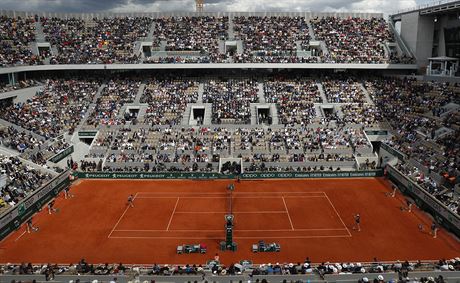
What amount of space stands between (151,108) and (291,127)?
60.2 feet

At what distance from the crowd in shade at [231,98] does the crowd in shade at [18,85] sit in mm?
23304

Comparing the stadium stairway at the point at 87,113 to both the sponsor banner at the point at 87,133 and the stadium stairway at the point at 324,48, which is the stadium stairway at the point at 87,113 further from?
the stadium stairway at the point at 324,48

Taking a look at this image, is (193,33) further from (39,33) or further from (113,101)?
(39,33)

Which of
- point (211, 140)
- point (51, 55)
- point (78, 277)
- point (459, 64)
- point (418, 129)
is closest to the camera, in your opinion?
point (78, 277)

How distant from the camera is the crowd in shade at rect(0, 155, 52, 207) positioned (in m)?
30.8

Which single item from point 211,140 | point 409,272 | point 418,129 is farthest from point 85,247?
point 418,129

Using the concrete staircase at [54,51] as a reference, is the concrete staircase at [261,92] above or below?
below

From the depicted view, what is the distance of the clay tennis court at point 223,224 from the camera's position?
82.3 feet

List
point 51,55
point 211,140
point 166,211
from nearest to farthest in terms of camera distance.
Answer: point 166,211 → point 211,140 → point 51,55

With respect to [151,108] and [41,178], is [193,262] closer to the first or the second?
[41,178]

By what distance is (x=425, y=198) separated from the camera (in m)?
31.7

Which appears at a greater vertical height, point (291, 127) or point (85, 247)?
point (291, 127)

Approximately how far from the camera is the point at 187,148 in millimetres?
45281

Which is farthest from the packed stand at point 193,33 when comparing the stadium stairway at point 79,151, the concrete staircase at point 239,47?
the stadium stairway at point 79,151
